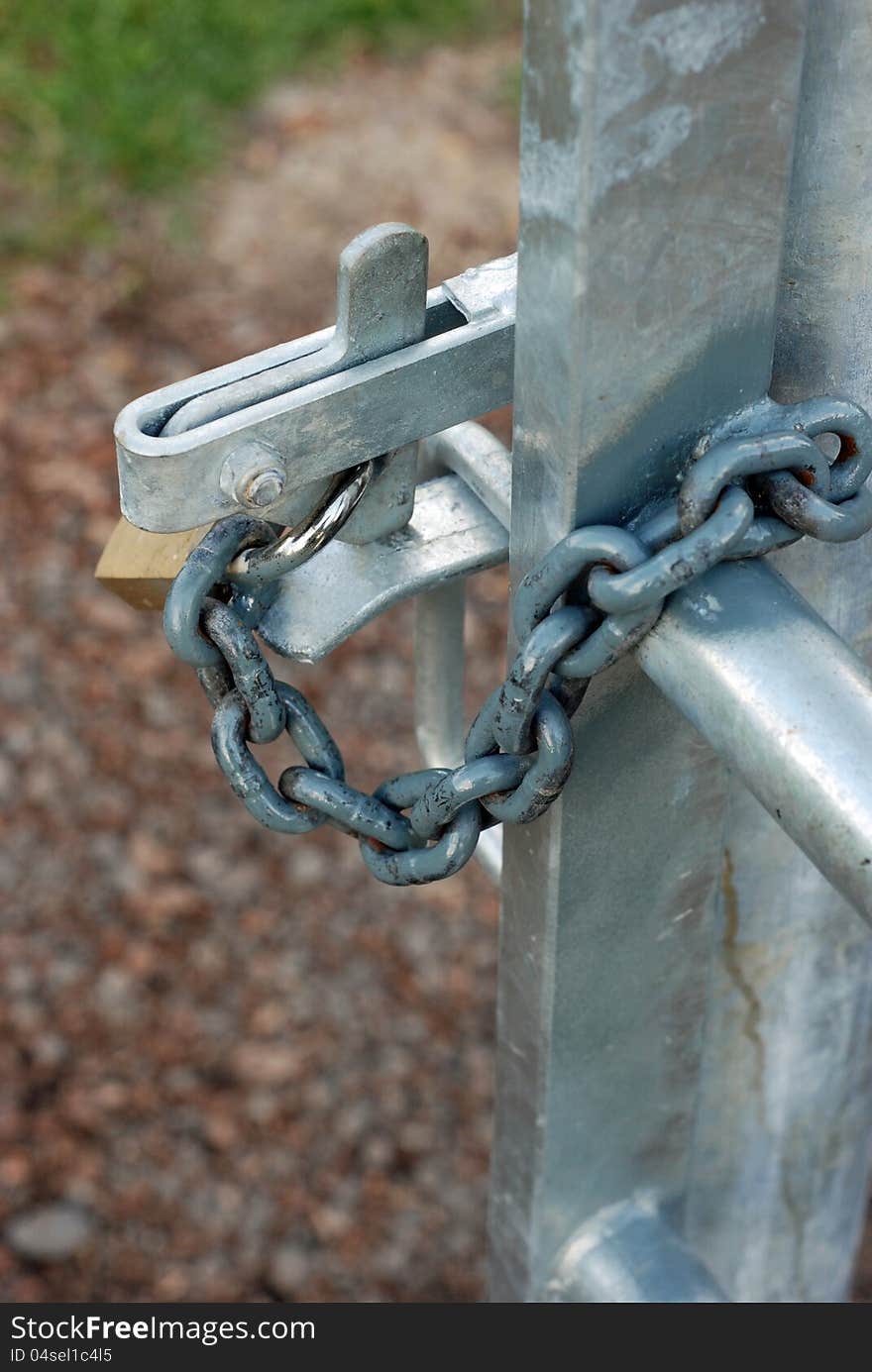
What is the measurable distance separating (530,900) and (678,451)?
0.32 m

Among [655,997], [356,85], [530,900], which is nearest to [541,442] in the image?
[530,900]

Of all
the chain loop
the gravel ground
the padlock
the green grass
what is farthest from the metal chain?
the green grass

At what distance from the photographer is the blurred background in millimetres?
2543

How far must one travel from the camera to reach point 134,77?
4.07 m

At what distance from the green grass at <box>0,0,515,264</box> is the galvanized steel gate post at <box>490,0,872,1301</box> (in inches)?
124

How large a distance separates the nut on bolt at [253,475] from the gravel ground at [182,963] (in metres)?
1.92

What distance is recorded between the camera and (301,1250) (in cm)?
250

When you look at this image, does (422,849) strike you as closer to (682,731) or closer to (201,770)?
(682,731)

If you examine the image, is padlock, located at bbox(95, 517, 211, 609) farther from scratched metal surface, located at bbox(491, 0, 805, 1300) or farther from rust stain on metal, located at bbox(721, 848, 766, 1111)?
rust stain on metal, located at bbox(721, 848, 766, 1111)

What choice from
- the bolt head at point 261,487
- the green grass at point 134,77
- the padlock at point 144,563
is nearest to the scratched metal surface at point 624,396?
the bolt head at point 261,487

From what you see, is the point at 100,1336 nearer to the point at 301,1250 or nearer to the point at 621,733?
the point at 301,1250

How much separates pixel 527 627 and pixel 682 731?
6.5 inches

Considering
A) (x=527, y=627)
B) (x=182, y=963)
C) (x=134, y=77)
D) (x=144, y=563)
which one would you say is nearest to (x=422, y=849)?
(x=527, y=627)

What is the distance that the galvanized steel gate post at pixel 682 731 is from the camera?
71cm
